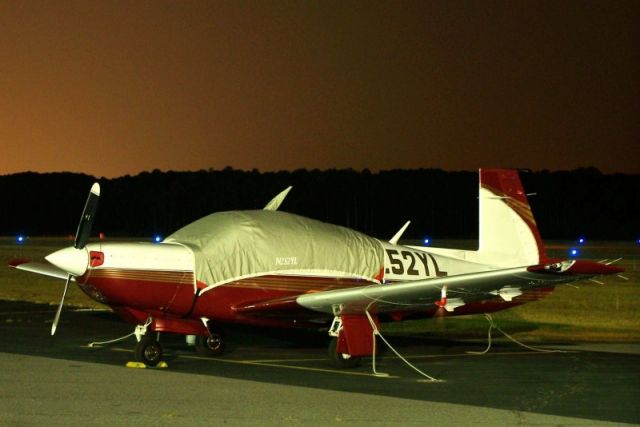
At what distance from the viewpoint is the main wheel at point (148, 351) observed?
547 inches

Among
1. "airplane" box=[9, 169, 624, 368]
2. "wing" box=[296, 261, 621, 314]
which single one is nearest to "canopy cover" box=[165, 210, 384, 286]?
"airplane" box=[9, 169, 624, 368]

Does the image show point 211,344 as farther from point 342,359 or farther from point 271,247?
point 342,359

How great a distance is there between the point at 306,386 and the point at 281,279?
3.05 m

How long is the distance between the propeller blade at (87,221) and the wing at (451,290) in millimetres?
2976

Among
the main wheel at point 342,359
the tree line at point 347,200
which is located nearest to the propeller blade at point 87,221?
the main wheel at point 342,359

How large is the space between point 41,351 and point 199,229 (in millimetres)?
3091

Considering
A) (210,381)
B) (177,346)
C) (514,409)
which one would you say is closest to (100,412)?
(210,381)

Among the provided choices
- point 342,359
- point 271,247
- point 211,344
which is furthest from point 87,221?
point 342,359

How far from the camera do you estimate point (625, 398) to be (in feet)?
36.9

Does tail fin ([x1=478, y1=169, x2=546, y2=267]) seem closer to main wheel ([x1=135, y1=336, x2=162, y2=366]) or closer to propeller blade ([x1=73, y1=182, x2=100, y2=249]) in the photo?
main wheel ([x1=135, y1=336, x2=162, y2=366])

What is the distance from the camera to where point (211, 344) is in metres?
15.5

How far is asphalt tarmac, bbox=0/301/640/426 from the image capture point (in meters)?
9.85

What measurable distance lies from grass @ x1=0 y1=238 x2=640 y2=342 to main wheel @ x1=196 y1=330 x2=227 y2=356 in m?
4.77

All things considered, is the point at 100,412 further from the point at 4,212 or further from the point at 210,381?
the point at 4,212
